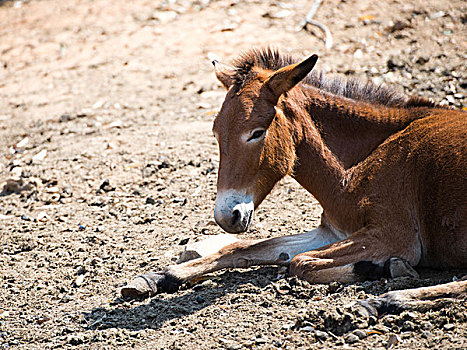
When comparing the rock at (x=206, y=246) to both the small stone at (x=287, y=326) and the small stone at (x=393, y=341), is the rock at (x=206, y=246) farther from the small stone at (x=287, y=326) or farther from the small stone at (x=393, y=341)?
the small stone at (x=393, y=341)

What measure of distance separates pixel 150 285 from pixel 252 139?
1.59m

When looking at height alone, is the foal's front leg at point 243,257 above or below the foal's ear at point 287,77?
below

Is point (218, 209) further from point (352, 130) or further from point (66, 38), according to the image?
point (66, 38)

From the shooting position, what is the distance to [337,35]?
35.0 ft

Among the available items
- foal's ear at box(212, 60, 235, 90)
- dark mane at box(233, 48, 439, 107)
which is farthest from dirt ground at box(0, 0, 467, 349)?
foal's ear at box(212, 60, 235, 90)

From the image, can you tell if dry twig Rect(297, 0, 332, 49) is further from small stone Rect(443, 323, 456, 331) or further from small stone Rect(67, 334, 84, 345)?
small stone Rect(67, 334, 84, 345)

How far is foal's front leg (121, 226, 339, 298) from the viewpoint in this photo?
16.2 ft

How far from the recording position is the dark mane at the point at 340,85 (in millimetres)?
5238

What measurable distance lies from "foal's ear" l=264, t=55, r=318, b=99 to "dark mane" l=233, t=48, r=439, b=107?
0.47m

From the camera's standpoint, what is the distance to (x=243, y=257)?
520cm

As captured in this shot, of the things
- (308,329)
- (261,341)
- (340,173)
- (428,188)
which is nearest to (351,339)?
(308,329)

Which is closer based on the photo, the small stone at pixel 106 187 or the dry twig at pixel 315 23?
the small stone at pixel 106 187

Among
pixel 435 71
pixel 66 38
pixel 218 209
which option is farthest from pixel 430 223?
pixel 66 38

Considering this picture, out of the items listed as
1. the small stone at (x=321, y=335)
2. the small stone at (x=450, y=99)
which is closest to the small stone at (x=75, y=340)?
the small stone at (x=321, y=335)
